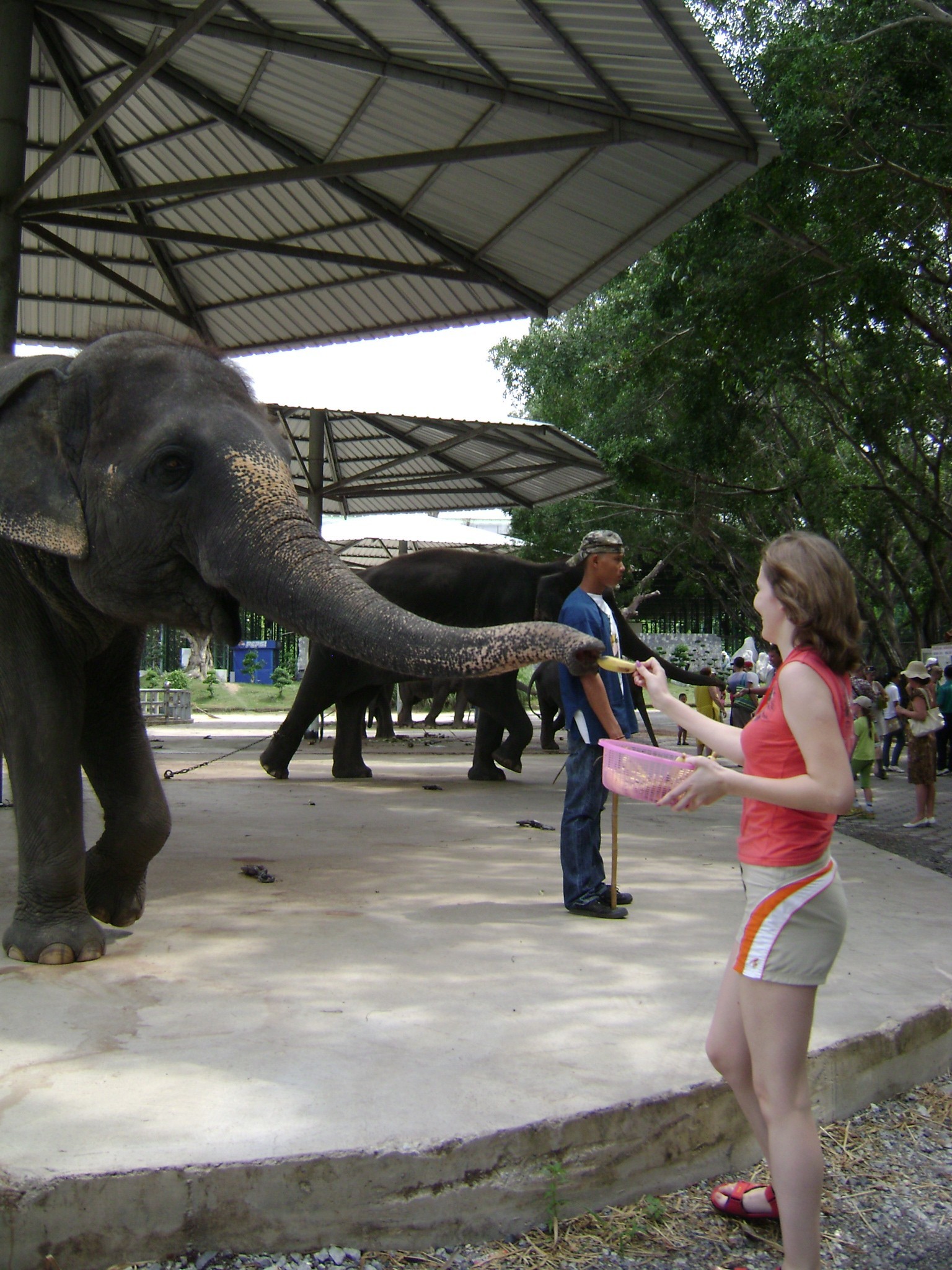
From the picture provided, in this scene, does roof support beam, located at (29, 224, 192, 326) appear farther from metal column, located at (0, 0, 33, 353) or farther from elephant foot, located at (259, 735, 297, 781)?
elephant foot, located at (259, 735, 297, 781)

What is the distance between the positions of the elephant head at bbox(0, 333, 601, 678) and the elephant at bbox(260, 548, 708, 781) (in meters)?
6.54

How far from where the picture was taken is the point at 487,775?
38.1 ft

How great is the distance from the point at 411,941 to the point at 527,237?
22.1 feet

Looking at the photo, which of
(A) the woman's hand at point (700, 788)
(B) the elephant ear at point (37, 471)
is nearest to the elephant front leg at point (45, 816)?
(B) the elephant ear at point (37, 471)

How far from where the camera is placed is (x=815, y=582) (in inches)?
104

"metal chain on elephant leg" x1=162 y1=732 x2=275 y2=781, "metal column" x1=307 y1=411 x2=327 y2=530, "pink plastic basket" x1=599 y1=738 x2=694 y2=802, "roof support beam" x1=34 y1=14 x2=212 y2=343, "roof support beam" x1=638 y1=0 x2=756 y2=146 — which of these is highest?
"roof support beam" x1=34 y1=14 x2=212 y2=343

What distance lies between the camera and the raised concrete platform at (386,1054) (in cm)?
268

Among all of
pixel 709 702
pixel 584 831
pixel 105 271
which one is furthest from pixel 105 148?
pixel 709 702

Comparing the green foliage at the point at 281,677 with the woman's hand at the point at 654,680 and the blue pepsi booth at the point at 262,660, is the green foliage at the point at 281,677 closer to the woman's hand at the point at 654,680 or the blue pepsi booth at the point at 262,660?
the blue pepsi booth at the point at 262,660

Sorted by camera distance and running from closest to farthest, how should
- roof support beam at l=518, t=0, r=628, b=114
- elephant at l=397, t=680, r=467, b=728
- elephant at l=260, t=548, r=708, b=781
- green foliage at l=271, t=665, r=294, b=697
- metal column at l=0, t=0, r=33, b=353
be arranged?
roof support beam at l=518, t=0, r=628, b=114
metal column at l=0, t=0, r=33, b=353
elephant at l=260, t=548, r=708, b=781
elephant at l=397, t=680, r=467, b=728
green foliage at l=271, t=665, r=294, b=697

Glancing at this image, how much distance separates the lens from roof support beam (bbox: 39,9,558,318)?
8547 mm

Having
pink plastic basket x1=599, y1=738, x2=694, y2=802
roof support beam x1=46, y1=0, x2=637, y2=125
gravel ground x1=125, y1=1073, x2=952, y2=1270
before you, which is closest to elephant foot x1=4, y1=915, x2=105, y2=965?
gravel ground x1=125, y1=1073, x2=952, y2=1270

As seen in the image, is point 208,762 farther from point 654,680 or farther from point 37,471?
point 654,680

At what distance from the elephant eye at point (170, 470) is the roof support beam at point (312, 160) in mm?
5700
